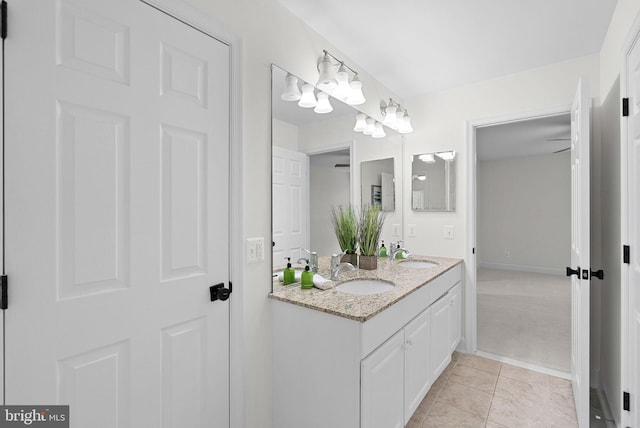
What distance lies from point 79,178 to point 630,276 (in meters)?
2.23

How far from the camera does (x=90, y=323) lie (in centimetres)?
106

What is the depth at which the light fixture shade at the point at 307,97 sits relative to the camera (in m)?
1.93

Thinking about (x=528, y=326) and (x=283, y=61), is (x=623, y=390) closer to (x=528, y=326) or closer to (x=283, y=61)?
(x=528, y=326)

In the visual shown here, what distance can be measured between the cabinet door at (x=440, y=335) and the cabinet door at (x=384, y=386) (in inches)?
21.3

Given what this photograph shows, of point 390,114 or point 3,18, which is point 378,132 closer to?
point 390,114

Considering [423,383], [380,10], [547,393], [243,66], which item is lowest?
[547,393]

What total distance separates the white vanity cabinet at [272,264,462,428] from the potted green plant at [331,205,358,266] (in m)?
0.59

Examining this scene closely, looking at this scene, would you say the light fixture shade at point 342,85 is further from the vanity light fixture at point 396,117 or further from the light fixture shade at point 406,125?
the light fixture shade at point 406,125

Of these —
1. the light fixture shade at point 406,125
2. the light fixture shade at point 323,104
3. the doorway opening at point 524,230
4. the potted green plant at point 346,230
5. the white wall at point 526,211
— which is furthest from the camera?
the white wall at point 526,211

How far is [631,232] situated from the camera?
1.44 meters

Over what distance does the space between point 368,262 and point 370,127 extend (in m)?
1.11

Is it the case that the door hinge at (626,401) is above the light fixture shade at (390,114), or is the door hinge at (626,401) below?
below

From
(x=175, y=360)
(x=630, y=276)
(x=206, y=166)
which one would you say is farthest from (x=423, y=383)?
(x=206, y=166)

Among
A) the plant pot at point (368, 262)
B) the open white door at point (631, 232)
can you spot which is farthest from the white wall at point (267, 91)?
the plant pot at point (368, 262)
